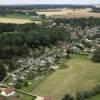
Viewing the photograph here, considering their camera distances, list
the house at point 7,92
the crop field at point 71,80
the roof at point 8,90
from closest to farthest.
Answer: the house at point 7,92 → the roof at point 8,90 → the crop field at point 71,80

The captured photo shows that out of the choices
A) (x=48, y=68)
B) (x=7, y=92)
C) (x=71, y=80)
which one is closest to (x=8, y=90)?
(x=7, y=92)

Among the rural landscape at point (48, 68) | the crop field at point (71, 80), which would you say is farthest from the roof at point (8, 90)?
the crop field at point (71, 80)

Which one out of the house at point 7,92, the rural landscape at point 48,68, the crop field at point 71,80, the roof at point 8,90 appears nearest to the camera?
the house at point 7,92

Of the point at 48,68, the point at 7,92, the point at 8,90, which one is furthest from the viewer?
the point at 48,68

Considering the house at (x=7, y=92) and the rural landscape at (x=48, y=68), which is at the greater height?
the house at (x=7, y=92)

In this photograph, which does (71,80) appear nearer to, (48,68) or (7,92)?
(48,68)

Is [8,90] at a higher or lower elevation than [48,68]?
higher

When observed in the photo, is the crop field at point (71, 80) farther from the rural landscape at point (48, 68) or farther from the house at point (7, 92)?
the house at point (7, 92)

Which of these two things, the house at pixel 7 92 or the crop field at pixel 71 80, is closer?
the house at pixel 7 92

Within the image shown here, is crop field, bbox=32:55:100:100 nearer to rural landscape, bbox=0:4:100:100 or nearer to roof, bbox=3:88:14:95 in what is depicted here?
rural landscape, bbox=0:4:100:100
